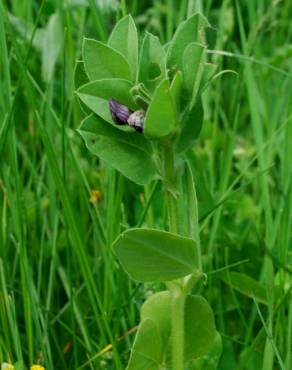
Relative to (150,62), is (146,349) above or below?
below

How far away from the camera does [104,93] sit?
819 millimetres

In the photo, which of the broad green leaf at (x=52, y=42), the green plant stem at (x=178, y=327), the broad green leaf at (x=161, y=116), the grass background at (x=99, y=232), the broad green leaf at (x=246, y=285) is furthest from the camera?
the broad green leaf at (x=52, y=42)

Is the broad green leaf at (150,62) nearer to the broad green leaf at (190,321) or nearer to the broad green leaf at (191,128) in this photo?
the broad green leaf at (191,128)

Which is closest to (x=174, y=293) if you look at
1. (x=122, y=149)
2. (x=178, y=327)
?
(x=178, y=327)

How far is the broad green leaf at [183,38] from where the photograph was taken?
2.73ft

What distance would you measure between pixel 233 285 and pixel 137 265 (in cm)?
38

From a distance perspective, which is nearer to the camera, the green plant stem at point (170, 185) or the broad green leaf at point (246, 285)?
the green plant stem at point (170, 185)

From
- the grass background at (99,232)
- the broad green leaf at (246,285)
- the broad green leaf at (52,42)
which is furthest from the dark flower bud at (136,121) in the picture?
the broad green leaf at (52,42)

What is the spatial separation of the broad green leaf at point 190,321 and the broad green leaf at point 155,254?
0.19 feet

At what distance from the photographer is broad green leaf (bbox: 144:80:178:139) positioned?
0.76m

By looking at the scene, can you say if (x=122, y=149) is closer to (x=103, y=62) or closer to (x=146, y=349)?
(x=103, y=62)

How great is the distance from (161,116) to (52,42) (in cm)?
98

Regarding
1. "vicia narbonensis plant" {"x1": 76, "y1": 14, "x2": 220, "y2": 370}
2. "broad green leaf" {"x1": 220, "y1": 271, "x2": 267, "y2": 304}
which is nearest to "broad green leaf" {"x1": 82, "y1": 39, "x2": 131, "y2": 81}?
"vicia narbonensis plant" {"x1": 76, "y1": 14, "x2": 220, "y2": 370}

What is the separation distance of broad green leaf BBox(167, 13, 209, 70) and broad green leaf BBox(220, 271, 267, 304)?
1.36ft
